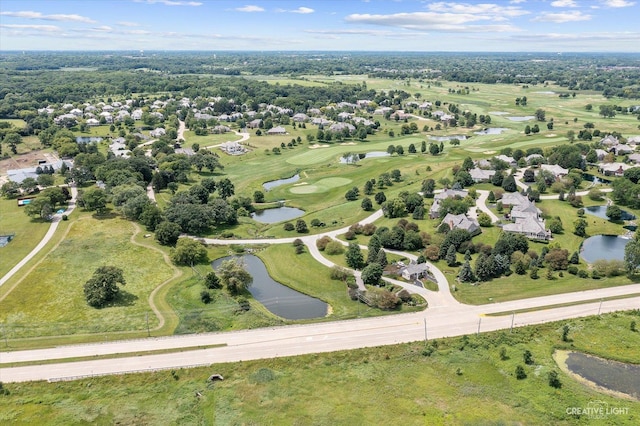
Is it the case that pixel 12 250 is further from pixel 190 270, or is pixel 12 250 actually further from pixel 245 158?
A: pixel 245 158

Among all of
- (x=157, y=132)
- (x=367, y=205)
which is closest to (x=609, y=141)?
(x=367, y=205)

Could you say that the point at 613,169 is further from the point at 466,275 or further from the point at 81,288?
the point at 81,288

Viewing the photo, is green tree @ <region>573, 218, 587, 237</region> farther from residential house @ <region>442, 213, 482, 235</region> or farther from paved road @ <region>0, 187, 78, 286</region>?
paved road @ <region>0, 187, 78, 286</region>

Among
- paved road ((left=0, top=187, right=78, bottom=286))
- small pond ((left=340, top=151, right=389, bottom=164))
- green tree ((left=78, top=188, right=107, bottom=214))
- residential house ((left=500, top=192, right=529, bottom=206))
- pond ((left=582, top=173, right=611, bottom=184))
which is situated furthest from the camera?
small pond ((left=340, top=151, right=389, bottom=164))

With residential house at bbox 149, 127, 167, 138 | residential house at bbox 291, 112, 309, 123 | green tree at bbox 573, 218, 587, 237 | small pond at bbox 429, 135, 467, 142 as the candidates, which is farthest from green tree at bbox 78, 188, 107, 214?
small pond at bbox 429, 135, 467, 142

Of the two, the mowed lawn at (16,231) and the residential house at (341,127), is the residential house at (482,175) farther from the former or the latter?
the mowed lawn at (16,231)

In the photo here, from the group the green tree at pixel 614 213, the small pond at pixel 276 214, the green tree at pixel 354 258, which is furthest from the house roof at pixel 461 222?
the small pond at pixel 276 214

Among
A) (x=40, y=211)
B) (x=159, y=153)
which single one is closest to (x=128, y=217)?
(x=40, y=211)
